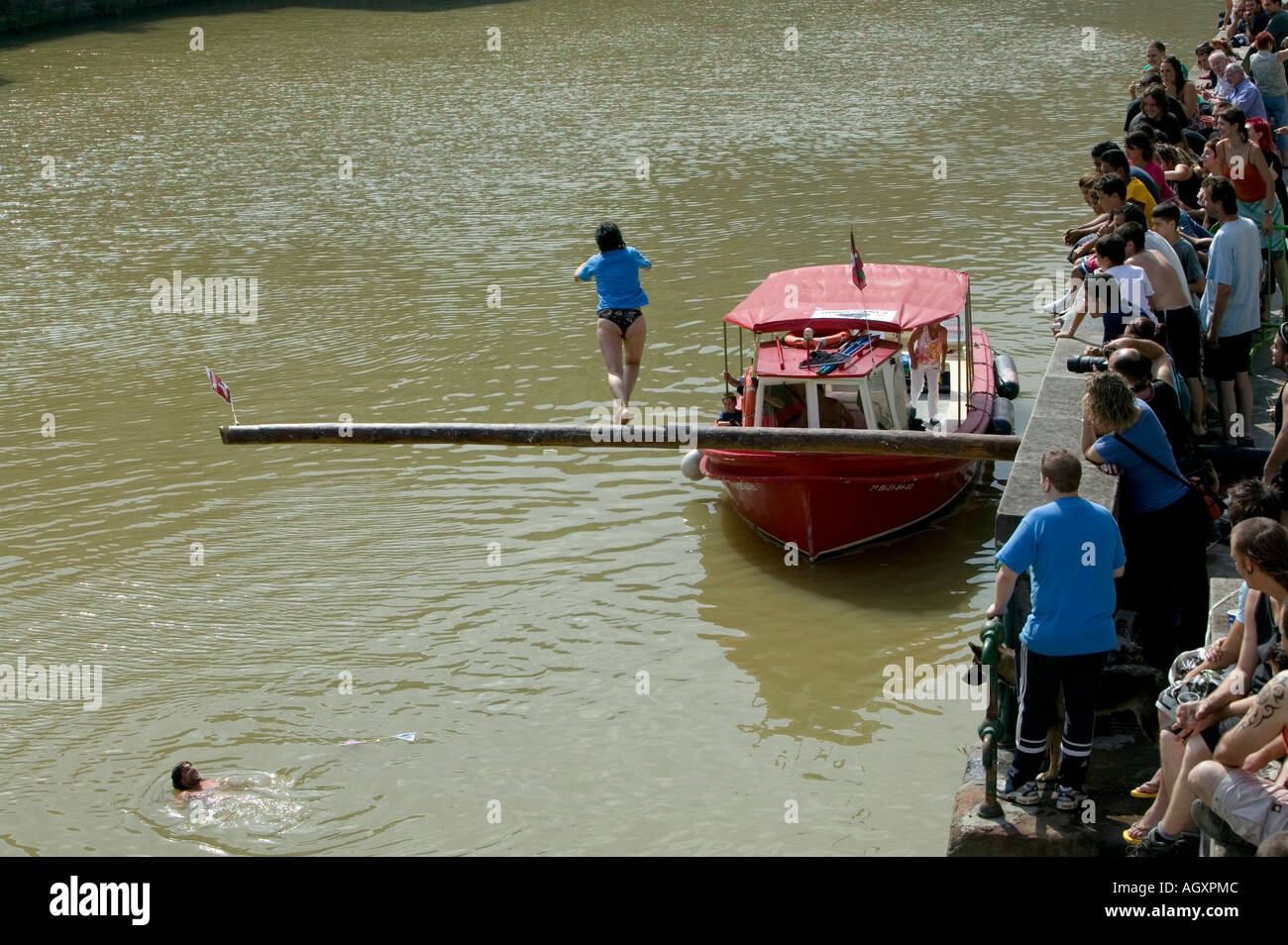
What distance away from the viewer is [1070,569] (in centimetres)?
644

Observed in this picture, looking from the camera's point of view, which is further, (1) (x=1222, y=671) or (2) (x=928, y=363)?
(2) (x=928, y=363)

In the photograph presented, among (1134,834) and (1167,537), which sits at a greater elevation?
(1167,537)

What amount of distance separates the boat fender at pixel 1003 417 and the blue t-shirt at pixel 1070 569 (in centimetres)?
710

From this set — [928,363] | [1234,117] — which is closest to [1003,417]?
[928,363]

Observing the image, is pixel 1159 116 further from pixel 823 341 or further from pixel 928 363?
pixel 823 341

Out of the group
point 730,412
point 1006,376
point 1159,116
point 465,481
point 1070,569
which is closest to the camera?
point 1070,569

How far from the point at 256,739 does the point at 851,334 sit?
6.18 metres

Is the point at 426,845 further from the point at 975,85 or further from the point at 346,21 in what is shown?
the point at 346,21

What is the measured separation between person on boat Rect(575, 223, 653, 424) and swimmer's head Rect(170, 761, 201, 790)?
547cm

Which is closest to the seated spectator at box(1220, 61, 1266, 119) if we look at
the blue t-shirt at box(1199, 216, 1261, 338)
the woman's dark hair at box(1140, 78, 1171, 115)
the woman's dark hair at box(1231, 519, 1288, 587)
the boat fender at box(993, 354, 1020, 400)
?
the woman's dark hair at box(1140, 78, 1171, 115)

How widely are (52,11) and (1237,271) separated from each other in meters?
38.8

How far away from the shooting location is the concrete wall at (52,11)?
130ft

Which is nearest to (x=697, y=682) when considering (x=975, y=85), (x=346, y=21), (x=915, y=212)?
(x=915, y=212)

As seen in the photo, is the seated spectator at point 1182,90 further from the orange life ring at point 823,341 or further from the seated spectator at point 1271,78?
the orange life ring at point 823,341
